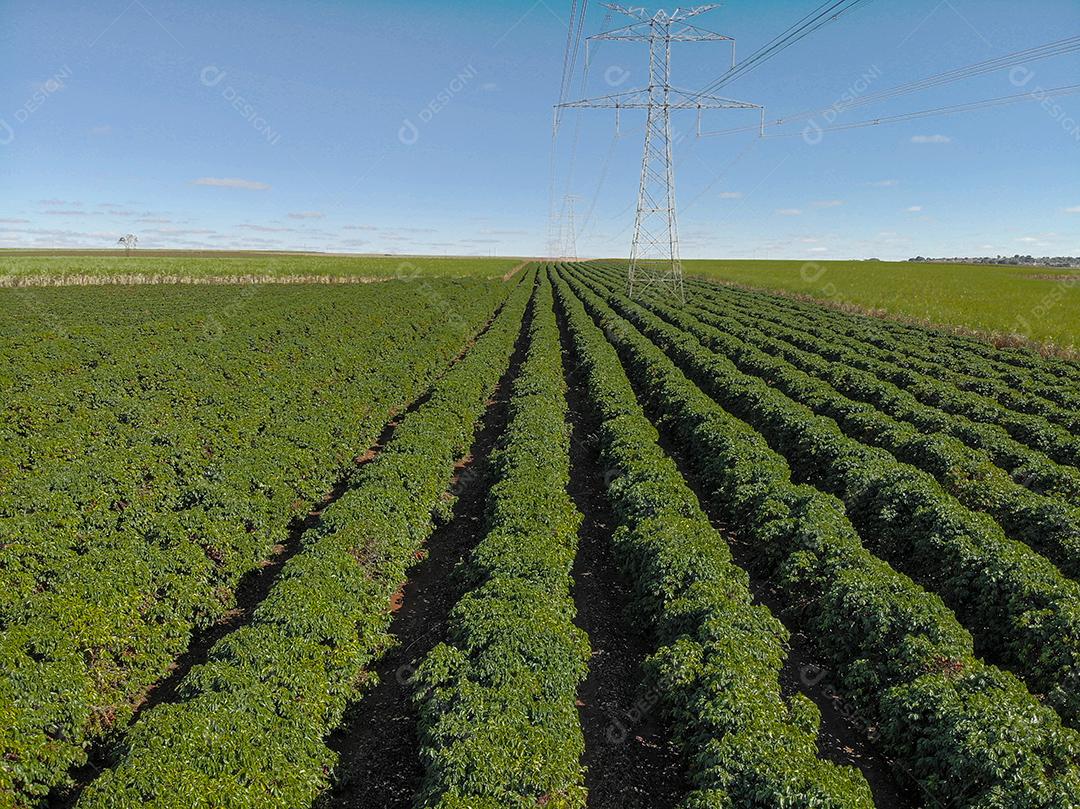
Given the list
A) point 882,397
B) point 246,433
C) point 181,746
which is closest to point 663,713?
point 181,746

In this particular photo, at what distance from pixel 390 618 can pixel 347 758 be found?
8.84 ft

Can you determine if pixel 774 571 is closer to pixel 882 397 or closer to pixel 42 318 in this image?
pixel 882 397

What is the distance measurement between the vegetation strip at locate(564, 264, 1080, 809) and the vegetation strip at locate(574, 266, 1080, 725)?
1.31 meters

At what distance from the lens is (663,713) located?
342 inches

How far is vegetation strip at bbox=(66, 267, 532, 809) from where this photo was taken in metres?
6.48

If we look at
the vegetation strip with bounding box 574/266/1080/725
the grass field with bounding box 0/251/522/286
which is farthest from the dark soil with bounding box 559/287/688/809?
the grass field with bounding box 0/251/522/286

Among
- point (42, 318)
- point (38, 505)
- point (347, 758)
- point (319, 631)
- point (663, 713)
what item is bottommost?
point (347, 758)

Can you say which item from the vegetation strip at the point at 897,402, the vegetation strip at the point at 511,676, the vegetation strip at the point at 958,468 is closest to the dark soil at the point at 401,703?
the vegetation strip at the point at 511,676

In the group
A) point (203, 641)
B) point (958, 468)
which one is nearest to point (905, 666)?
point (958, 468)

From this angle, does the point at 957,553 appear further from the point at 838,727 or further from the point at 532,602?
the point at 532,602

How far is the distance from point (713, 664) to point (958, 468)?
11323 millimetres

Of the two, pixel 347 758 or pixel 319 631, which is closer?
pixel 347 758

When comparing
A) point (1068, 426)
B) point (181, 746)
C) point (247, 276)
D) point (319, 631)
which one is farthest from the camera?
point (247, 276)

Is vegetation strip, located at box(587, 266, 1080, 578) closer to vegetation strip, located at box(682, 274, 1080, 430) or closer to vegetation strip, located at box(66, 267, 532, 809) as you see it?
vegetation strip, located at box(682, 274, 1080, 430)
